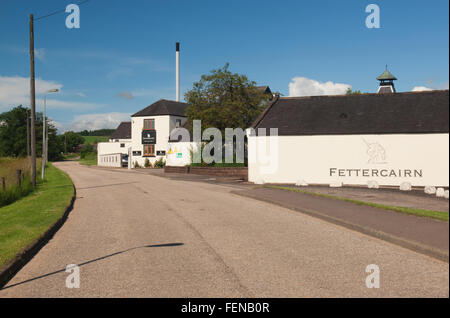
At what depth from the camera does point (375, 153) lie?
25672 millimetres

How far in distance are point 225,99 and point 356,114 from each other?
13999 millimetres

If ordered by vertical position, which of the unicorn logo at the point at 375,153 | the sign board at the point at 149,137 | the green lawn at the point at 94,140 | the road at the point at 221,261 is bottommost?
the road at the point at 221,261

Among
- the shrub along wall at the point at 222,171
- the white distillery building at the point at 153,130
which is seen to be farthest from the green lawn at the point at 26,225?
the white distillery building at the point at 153,130

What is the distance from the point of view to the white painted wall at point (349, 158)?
2316 cm

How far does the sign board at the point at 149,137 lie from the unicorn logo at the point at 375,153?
38484 mm

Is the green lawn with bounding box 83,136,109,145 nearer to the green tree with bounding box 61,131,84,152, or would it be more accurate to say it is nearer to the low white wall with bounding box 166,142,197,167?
the green tree with bounding box 61,131,84,152

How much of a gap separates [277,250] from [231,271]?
167 centimetres

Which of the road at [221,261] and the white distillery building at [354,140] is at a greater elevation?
the white distillery building at [354,140]

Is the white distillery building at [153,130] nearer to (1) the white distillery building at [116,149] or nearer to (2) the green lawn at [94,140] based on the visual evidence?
(1) the white distillery building at [116,149]

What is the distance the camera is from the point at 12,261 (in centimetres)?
646

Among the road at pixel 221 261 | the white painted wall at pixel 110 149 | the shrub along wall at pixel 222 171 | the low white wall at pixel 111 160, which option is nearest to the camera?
the road at pixel 221 261

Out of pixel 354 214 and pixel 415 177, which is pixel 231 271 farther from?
pixel 415 177

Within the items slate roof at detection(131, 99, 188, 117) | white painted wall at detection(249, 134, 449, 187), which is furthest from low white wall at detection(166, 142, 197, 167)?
white painted wall at detection(249, 134, 449, 187)

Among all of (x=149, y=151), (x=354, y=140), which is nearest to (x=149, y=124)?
(x=149, y=151)
